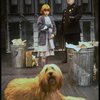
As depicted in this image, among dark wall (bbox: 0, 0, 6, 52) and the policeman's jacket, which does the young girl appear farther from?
dark wall (bbox: 0, 0, 6, 52)

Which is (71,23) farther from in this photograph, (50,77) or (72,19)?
(50,77)

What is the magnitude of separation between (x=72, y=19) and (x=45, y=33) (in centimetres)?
21

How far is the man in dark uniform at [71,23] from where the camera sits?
4.30 metres

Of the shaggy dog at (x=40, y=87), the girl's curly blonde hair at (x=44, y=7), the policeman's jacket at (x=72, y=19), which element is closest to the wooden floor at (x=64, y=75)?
the shaggy dog at (x=40, y=87)

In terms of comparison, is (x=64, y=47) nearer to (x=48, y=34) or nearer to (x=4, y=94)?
(x=48, y=34)

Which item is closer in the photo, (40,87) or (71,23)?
(40,87)

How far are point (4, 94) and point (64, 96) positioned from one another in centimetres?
38

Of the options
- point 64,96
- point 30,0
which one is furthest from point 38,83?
point 30,0

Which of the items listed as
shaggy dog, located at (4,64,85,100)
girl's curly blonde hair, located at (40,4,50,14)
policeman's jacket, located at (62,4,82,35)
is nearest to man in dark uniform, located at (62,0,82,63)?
policeman's jacket, located at (62,4,82,35)

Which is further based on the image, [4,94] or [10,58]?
[10,58]

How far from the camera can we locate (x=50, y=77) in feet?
13.1

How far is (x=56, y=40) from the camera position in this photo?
4.33 meters

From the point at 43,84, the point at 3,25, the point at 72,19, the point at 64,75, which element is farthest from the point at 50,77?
the point at 72,19

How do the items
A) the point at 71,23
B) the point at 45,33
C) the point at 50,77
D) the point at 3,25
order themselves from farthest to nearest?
1. the point at 71,23
2. the point at 45,33
3. the point at 3,25
4. the point at 50,77
